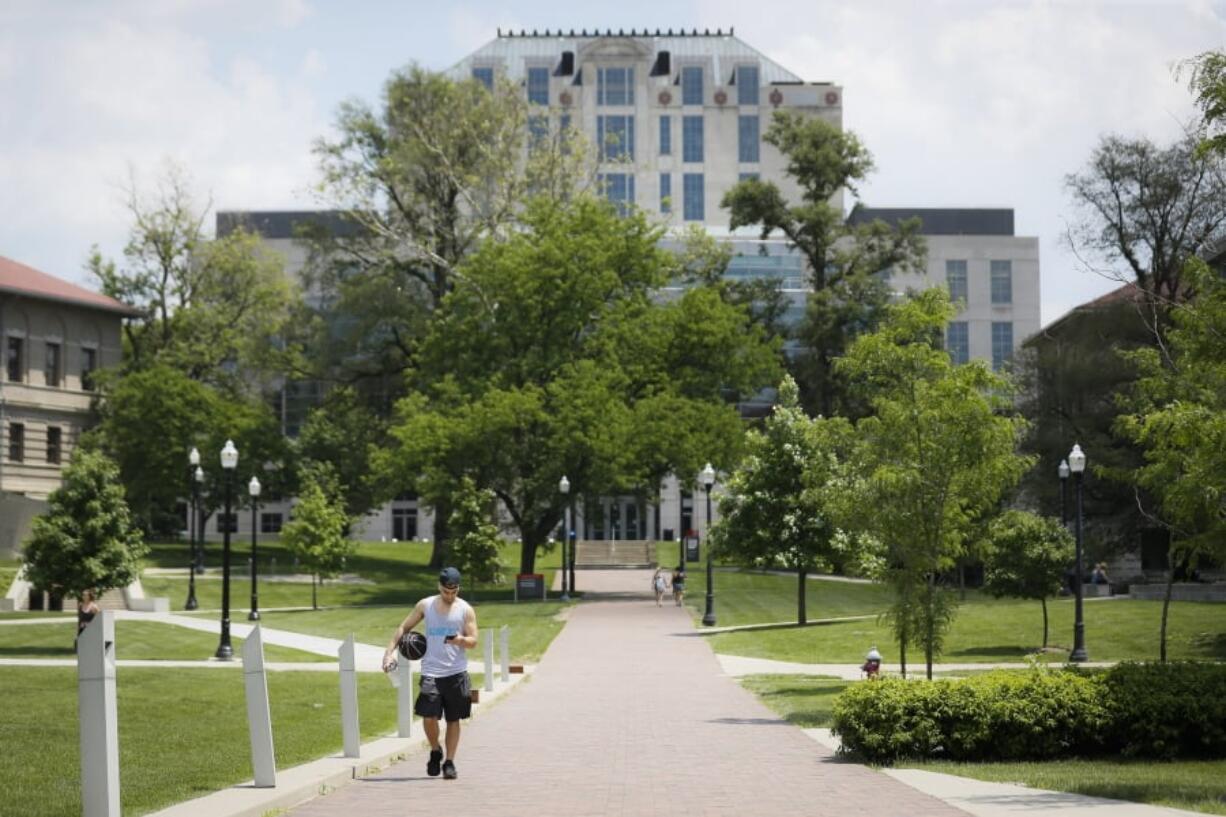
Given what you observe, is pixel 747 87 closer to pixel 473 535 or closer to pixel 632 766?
pixel 473 535

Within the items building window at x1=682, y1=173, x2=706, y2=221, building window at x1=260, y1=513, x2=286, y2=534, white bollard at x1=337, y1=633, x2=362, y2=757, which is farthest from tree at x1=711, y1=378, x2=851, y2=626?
building window at x1=682, y1=173, x2=706, y2=221

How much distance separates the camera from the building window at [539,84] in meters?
124

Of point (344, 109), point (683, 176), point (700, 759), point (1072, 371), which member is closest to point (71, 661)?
point (700, 759)

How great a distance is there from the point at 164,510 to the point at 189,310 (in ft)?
36.5

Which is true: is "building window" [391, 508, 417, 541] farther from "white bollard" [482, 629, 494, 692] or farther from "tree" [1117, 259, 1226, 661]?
"tree" [1117, 259, 1226, 661]

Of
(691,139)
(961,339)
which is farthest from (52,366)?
(961,339)

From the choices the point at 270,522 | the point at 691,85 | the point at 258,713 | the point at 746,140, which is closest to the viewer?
the point at 258,713

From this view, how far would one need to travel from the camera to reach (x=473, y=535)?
201 ft

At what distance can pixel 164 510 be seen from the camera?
86.1 m

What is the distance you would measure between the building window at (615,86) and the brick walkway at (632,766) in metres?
95.5

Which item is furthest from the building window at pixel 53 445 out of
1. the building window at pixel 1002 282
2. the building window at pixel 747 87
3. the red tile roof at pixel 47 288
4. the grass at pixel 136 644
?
the building window at pixel 1002 282

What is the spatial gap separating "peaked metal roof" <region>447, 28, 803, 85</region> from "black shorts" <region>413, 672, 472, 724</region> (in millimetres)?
109896

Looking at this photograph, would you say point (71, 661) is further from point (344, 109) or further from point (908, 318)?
point (344, 109)

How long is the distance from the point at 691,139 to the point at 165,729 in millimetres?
105863
